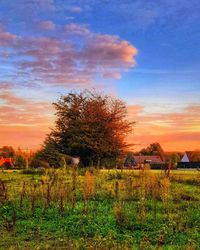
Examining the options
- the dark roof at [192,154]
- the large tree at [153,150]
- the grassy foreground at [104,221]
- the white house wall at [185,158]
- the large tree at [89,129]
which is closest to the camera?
the grassy foreground at [104,221]

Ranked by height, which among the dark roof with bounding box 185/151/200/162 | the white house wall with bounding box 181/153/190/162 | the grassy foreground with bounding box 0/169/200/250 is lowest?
the grassy foreground with bounding box 0/169/200/250

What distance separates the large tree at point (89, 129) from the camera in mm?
39469

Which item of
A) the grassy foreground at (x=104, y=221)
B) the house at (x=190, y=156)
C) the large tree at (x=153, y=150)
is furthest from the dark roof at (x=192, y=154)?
the grassy foreground at (x=104, y=221)

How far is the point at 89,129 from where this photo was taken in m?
39.5

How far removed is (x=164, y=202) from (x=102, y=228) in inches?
136

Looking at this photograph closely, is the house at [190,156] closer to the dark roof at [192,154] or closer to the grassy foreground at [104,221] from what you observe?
the dark roof at [192,154]

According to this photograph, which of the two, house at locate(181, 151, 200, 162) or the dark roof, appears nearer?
house at locate(181, 151, 200, 162)

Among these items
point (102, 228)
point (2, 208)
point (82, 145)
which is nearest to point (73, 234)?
point (102, 228)

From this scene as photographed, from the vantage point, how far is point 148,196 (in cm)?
1459

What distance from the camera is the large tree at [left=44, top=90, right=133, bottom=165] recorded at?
39.5 m

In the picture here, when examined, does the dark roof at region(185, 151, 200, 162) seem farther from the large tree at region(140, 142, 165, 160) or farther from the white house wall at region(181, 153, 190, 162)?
the large tree at region(140, 142, 165, 160)

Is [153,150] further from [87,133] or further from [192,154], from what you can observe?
[87,133]

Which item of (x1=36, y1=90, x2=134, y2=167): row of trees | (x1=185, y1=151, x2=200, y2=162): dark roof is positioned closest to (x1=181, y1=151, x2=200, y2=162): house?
(x1=185, y1=151, x2=200, y2=162): dark roof

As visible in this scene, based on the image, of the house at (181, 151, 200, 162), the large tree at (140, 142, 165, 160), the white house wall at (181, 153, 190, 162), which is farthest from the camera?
the large tree at (140, 142, 165, 160)
